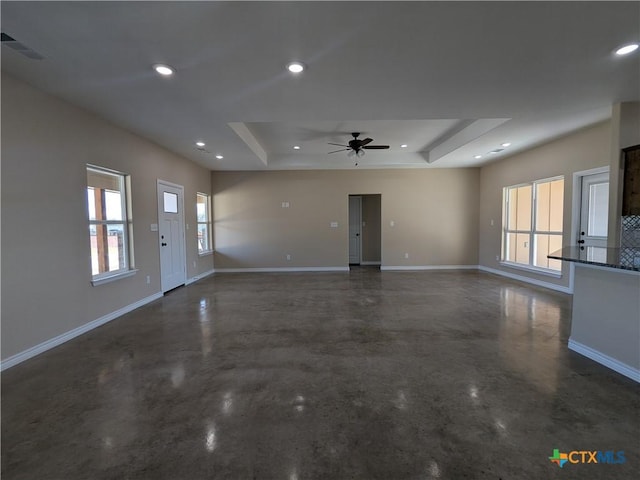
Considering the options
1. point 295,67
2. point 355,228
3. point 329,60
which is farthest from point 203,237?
point 329,60

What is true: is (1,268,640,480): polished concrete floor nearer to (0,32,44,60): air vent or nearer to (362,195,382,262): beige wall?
(0,32,44,60): air vent

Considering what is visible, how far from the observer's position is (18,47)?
2.27 meters

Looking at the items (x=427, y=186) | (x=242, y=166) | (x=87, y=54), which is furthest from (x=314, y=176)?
(x=87, y=54)

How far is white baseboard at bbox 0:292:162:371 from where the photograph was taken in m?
2.70

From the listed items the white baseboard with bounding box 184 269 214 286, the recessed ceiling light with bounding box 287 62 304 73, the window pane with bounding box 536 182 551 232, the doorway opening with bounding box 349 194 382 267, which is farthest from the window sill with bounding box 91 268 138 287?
the window pane with bounding box 536 182 551 232

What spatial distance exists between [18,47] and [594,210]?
7.15m

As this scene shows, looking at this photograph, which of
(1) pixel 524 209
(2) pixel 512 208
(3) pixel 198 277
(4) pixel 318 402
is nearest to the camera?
(4) pixel 318 402

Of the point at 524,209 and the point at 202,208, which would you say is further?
the point at 202,208

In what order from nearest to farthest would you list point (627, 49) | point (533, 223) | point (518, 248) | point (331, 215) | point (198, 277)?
1. point (627, 49)
2. point (533, 223)
3. point (518, 248)
4. point (198, 277)
5. point (331, 215)

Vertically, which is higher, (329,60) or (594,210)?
(329,60)

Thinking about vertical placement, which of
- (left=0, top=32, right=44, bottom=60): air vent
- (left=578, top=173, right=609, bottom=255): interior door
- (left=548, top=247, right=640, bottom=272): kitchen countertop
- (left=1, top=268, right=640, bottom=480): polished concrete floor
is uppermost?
(left=0, top=32, right=44, bottom=60): air vent

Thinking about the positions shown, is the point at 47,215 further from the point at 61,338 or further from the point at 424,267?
the point at 424,267

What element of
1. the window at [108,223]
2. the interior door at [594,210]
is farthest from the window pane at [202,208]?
the interior door at [594,210]

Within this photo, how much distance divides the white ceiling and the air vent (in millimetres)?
69
